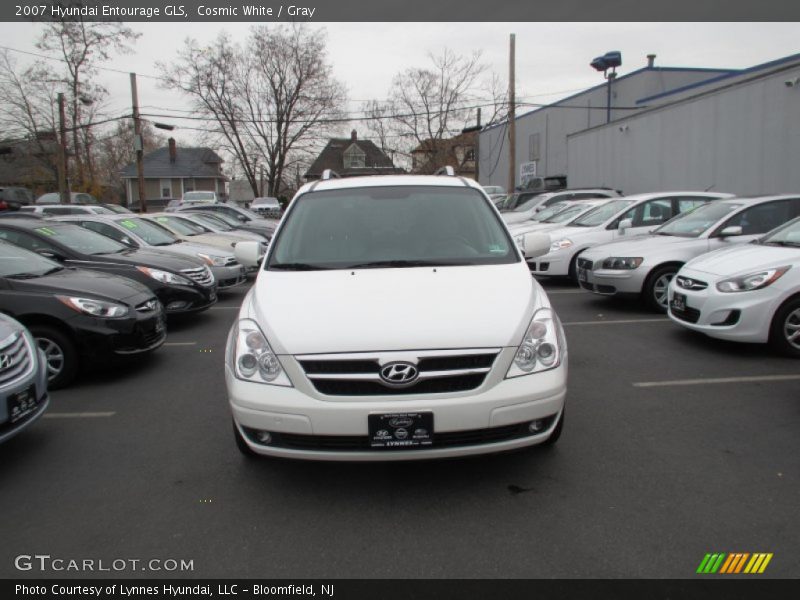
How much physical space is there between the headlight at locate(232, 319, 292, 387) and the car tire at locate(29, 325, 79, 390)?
2.97m

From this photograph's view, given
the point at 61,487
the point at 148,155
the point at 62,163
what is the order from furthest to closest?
the point at 148,155 < the point at 62,163 < the point at 61,487

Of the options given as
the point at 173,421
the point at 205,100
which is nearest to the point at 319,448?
the point at 173,421

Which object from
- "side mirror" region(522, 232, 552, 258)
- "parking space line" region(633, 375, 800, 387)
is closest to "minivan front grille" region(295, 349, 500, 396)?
"side mirror" region(522, 232, 552, 258)

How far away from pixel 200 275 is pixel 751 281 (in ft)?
22.4

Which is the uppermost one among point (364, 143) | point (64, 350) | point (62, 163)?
point (364, 143)

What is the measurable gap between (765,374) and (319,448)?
14.6ft

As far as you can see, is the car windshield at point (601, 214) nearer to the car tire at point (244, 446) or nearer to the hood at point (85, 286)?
the hood at point (85, 286)

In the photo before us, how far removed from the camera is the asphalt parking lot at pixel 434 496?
2.89 metres

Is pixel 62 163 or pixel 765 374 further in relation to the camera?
pixel 62 163

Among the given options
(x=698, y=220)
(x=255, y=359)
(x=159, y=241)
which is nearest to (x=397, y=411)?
(x=255, y=359)

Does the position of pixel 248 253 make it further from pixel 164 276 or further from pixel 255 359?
pixel 164 276

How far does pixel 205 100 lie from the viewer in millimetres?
42062

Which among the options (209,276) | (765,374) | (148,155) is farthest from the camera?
(148,155)
